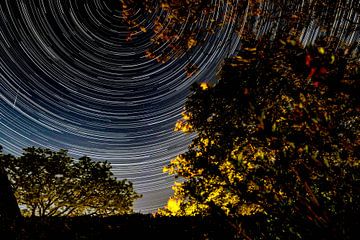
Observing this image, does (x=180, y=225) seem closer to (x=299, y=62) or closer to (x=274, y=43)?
(x=274, y=43)

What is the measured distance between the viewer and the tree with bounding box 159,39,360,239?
120 inches

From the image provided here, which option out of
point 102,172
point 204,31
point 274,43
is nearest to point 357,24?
point 274,43

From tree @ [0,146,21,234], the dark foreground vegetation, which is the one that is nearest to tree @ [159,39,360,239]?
the dark foreground vegetation

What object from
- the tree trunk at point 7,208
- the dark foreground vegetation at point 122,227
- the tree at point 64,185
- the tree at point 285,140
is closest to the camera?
the tree at point 285,140

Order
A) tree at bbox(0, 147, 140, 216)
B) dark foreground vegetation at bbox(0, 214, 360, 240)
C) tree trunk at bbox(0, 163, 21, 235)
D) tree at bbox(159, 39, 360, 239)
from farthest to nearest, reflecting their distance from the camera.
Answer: tree at bbox(0, 147, 140, 216), dark foreground vegetation at bbox(0, 214, 360, 240), tree trunk at bbox(0, 163, 21, 235), tree at bbox(159, 39, 360, 239)

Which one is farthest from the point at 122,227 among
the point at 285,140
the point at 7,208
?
the point at 285,140

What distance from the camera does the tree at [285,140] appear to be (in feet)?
10.0

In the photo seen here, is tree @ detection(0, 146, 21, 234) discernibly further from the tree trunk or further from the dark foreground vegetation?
the dark foreground vegetation

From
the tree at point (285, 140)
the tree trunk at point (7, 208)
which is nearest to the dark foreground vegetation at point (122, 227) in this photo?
the tree trunk at point (7, 208)

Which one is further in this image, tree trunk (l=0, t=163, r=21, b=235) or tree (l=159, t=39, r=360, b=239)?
tree trunk (l=0, t=163, r=21, b=235)

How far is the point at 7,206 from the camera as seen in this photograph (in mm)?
7141

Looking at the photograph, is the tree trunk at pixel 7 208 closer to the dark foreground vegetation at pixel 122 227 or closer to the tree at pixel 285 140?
the dark foreground vegetation at pixel 122 227

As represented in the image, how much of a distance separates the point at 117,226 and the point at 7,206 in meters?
4.50

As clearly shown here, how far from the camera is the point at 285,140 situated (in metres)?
3.82
